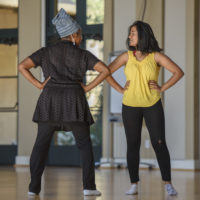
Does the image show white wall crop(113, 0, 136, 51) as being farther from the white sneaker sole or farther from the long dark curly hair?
the white sneaker sole

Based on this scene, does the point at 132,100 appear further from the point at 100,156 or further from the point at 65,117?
the point at 100,156

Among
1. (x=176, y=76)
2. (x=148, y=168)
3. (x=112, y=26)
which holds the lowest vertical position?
(x=148, y=168)

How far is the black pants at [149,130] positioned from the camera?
153 inches

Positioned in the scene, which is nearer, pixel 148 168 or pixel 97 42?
pixel 148 168

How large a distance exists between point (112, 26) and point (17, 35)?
152 centimetres

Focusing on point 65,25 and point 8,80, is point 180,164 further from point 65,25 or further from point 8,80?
point 65,25

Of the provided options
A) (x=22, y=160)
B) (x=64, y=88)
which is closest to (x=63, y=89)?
(x=64, y=88)

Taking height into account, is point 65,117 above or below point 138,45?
below

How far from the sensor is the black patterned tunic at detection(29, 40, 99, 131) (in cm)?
369

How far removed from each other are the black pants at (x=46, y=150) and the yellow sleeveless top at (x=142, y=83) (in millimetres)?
409

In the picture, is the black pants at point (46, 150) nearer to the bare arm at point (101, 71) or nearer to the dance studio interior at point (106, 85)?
the bare arm at point (101, 71)

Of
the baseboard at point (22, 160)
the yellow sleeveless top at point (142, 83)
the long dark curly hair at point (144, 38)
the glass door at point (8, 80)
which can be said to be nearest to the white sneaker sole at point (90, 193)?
the yellow sleeveless top at point (142, 83)

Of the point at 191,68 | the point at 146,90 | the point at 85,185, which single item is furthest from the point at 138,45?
the point at 191,68

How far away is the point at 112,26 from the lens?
24.4 feet
